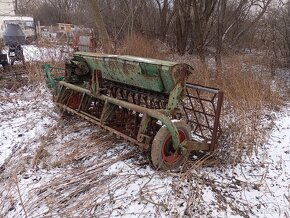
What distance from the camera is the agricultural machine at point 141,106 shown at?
3.41 meters

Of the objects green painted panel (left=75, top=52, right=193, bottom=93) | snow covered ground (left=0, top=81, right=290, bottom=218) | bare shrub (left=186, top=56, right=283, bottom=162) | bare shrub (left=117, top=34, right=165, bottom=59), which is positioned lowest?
snow covered ground (left=0, top=81, right=290, bottom=218)

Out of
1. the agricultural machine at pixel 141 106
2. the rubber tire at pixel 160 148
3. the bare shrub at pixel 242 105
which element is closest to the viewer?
the rubber tire at pixel 160 148

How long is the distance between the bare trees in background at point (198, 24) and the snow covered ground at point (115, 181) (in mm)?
4355

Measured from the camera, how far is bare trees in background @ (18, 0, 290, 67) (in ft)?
28.4

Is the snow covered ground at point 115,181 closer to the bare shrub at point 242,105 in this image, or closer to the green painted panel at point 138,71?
the bare shrub at point 242,105

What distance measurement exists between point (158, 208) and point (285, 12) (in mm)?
9455

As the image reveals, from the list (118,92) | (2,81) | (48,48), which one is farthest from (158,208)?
(48,48)

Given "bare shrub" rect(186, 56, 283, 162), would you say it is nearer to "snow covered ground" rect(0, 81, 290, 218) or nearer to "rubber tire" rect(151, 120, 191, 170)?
"snow covered ground" rect(0, 81, 290, 218)

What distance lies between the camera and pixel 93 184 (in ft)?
10.4

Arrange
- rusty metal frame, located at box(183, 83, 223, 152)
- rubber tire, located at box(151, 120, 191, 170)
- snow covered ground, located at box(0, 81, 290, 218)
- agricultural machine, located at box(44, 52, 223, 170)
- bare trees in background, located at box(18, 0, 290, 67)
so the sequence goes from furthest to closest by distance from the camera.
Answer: bare trees in background, located at box(18, 0, 290, 67), rusty metal frame, located at box(183, 83, 223, 152), agricultural machine, located at box(44, 52, 223, 170), rubber tire, located at box(151, 120, 191, 170), snow covered ground, located at box(0, 81, 290, 218)

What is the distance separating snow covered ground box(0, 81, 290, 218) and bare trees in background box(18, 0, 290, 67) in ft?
14.3

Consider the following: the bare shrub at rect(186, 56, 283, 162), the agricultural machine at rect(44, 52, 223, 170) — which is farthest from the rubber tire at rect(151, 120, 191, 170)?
the bare shrub at rect(186, 56, 283, 162)

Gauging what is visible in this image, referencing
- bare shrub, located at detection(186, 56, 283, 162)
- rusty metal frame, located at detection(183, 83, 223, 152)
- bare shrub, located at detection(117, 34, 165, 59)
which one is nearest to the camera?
rusty metal frame, located at detection(183, 83, 223, 152)

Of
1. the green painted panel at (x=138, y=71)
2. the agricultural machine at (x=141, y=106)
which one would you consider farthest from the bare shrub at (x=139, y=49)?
the green painted panel at (x=138, y=71)
